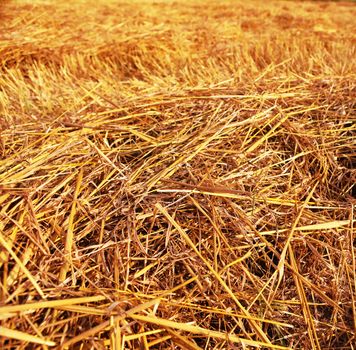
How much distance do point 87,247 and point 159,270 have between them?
191mm

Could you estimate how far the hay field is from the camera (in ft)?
2.86

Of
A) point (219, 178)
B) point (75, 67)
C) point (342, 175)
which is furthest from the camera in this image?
point (75, 67)

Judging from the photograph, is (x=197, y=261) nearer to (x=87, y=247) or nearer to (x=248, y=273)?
(x=248, y=273)

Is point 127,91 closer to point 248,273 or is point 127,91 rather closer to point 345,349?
point 248,273

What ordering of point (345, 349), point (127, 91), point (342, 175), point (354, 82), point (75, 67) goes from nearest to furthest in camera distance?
point (345, 349) < point (342, 175) < point (354, 82) < point (127, 91) < point (75, 67)

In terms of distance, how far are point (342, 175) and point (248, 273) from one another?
572 millimetres

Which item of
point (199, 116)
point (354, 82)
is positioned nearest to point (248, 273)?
point (199, 116)

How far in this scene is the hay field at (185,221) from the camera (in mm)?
872

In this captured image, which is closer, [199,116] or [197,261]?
[197,261]

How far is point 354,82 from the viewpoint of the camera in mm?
1836

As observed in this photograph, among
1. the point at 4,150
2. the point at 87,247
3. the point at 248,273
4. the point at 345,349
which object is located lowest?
the point at 345,349

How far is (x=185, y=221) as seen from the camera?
3.59 feet

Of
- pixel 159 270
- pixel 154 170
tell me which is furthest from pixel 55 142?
pixel 159 270

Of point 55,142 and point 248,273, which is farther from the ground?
point 55,142
